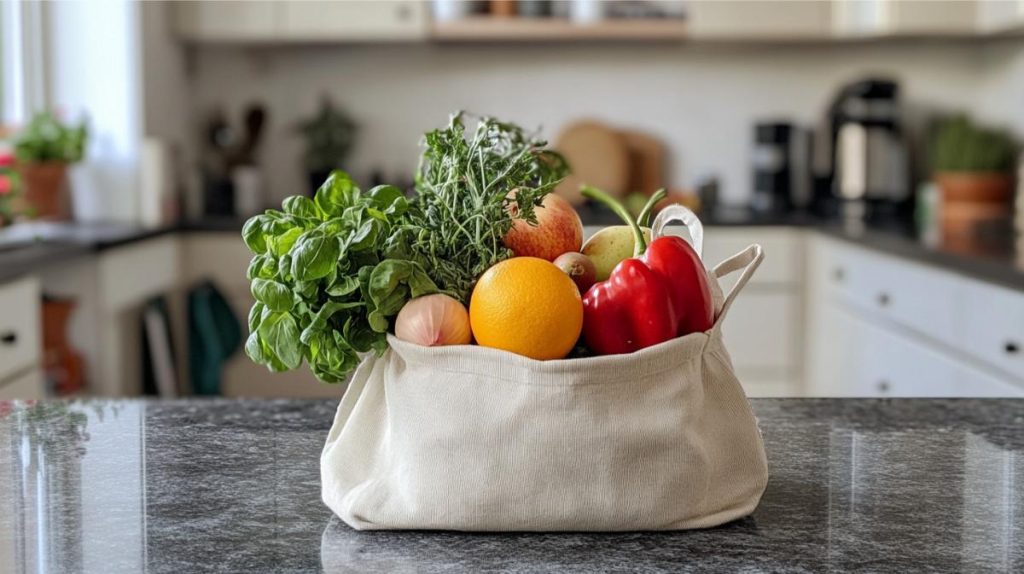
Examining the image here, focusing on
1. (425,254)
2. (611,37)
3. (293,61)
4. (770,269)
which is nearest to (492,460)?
(425,254)

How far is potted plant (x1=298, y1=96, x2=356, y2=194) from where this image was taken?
445 centimetres

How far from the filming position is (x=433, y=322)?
0.85 meters

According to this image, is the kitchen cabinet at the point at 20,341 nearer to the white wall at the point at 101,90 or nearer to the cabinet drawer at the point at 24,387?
the cabinet drawer at the point at 24,387

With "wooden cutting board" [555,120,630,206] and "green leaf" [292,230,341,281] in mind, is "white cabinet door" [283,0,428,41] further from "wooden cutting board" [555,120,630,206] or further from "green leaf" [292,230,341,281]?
"green leaf" [292,230,341,281]

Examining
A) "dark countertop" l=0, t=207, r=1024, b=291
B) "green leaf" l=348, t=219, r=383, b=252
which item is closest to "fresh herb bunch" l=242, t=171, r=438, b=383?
"green leaf" l=348, t=219, r=383, b=252

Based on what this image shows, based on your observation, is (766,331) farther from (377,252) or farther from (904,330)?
(377,252)

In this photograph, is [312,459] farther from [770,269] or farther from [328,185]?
[770,269]

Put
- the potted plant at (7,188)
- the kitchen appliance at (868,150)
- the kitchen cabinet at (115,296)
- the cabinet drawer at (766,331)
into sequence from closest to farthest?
the potted plant at (7,188), the kitchen cabinet at (115,296), the cabinet drawer at (766,331), the kitchen appliance at (868,150)

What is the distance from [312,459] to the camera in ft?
3.63

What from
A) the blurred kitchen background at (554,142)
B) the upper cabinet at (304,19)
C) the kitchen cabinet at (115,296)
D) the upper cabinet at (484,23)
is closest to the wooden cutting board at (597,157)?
the blurred kitchen background at (554,142)

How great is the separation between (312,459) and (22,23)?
3.12m

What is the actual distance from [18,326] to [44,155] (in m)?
1.06

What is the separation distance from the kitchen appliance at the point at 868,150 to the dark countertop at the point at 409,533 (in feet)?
9.53

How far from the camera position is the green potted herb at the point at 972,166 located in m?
3.69
